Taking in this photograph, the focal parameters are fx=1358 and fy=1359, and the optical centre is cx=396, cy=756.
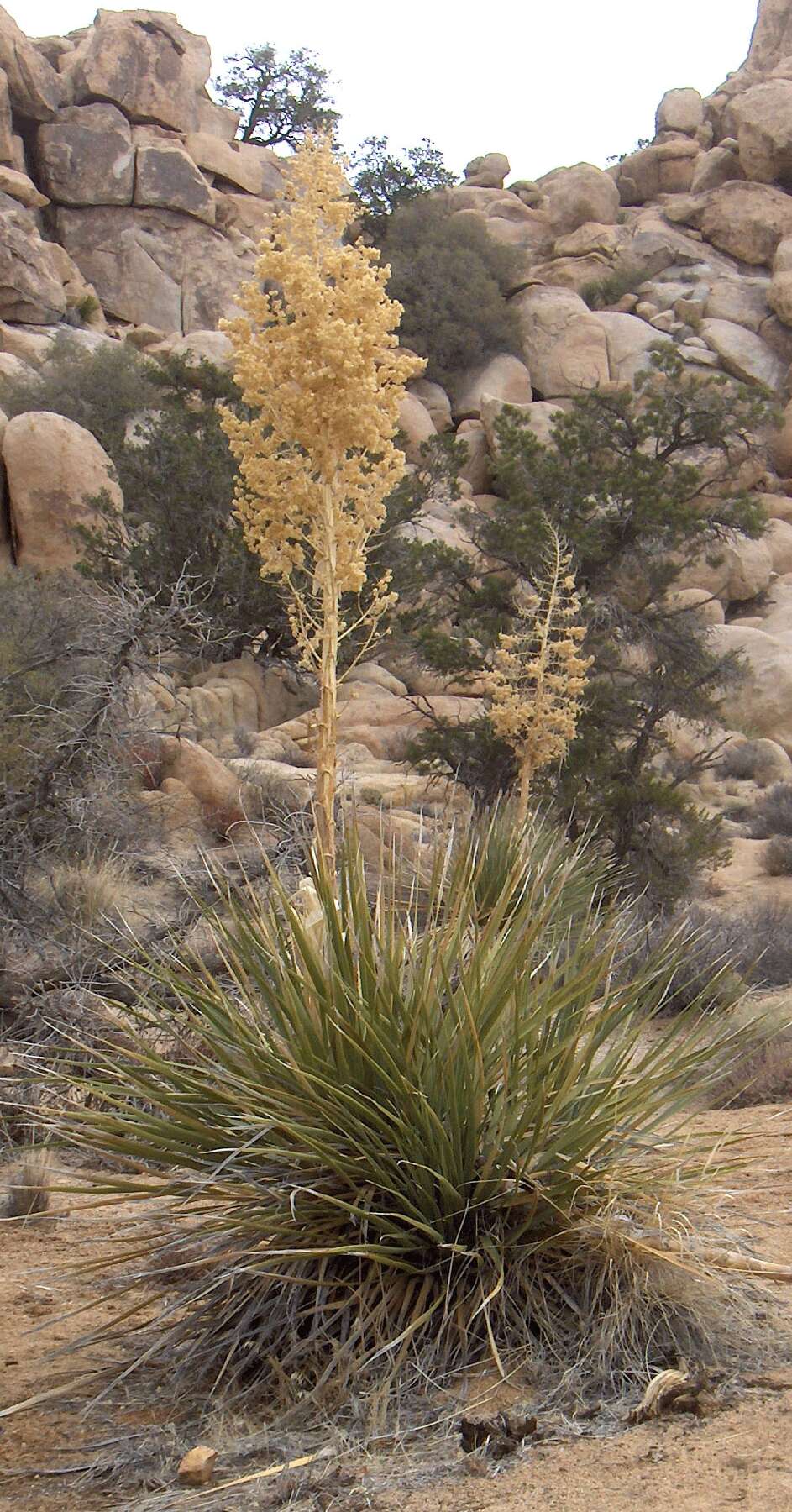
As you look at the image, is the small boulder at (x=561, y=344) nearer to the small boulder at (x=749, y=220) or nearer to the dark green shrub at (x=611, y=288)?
the dark green shrub at (x=611, y=288)

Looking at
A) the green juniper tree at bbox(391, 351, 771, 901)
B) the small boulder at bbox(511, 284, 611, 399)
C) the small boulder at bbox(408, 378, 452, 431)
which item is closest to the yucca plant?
the green juniper tree at bbox(391, 351, 771, 901)

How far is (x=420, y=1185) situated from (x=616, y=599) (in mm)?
12668

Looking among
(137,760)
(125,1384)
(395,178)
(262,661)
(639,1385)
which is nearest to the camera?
(639,1385)

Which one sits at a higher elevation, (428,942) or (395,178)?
(395,178)

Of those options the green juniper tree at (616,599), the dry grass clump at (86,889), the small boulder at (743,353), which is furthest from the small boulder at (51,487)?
the small boulder at (743,353)

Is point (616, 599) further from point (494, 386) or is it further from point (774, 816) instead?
point (494, 386)

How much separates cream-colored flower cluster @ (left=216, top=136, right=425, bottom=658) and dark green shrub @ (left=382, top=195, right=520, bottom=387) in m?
26.5

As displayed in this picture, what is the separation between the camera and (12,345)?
27500mm

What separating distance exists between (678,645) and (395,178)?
1148 inches

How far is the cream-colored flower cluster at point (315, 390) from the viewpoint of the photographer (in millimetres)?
5395

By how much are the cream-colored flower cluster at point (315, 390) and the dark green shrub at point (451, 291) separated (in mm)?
26537

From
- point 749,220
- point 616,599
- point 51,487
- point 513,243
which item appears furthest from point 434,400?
point 616,599

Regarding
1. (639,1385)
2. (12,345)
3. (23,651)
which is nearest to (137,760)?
(23,651)

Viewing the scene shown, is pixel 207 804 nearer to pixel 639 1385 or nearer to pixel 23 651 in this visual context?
pixel 23 651
